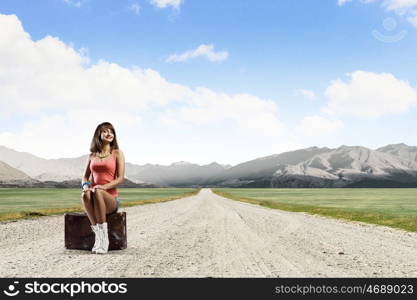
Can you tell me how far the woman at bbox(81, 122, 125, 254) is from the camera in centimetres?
1017

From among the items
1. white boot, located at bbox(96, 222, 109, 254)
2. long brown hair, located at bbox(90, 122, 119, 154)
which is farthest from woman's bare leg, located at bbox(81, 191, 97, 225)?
long brown hair, located at bbox(90, 122, 119, 154)

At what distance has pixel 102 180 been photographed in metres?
10.3

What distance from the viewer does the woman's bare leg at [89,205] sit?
1014 centimetres

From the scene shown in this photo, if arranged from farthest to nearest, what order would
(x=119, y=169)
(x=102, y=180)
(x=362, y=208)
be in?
(x=362, y=208) < (x=119, y=169) < (x=102, y=180)

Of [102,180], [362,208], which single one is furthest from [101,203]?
[362,208]

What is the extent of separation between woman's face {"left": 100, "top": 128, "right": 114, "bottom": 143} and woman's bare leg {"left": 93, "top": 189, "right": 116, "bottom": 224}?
4.46 feet

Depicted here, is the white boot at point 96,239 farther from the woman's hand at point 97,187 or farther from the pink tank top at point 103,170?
the pink tank top at point 103,170

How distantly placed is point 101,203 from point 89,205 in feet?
1.07

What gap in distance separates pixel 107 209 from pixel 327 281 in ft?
19.5

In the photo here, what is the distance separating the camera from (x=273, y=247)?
39.9 feet

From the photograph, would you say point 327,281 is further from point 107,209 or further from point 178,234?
point 178,234

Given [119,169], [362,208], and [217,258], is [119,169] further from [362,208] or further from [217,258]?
[362,208]

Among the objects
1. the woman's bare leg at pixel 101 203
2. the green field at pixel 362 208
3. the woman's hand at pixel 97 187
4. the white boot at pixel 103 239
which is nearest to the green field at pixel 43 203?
the white boot at pixel 103 239

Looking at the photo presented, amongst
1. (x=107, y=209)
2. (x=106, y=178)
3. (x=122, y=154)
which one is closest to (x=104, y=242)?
(x=107, y=209)
